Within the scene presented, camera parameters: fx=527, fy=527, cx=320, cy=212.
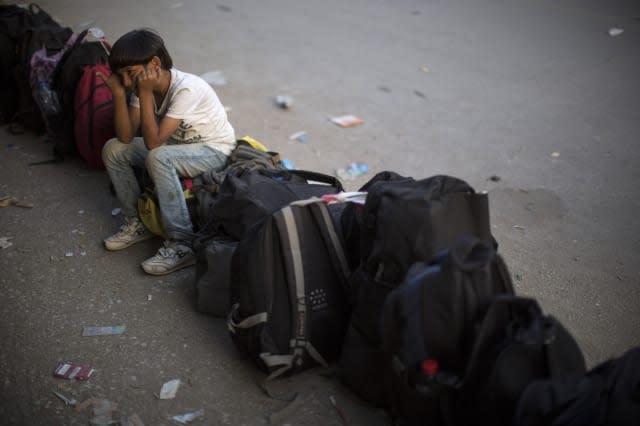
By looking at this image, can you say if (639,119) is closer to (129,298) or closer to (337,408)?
(337,408)

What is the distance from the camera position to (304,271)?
7.27 ft

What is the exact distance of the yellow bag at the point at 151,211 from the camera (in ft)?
10.0

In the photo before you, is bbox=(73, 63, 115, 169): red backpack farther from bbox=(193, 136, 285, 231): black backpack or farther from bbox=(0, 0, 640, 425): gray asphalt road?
bbox=(193, 136, 285, 231): black backpack

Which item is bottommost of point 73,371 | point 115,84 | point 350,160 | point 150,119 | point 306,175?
point 73,371

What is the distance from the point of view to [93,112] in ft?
11.6

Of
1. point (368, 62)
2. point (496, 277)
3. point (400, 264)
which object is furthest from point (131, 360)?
point (368, 62)

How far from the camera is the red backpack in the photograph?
11.6 ft

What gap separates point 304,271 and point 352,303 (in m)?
0.24

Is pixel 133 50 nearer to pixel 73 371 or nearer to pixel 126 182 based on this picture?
pixel 126 182

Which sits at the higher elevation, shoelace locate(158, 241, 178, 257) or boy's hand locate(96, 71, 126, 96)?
boy's hand locate(96, 71, 126, 96)

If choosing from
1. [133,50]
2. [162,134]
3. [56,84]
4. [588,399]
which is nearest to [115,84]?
[133,50]

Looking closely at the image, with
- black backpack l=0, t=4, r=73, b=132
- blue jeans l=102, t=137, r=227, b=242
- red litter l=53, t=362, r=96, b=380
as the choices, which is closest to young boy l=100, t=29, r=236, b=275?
blue jeans l=102, t=137, r=227, b=242

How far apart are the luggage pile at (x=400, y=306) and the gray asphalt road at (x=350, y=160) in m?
0.25

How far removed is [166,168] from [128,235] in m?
0.57
